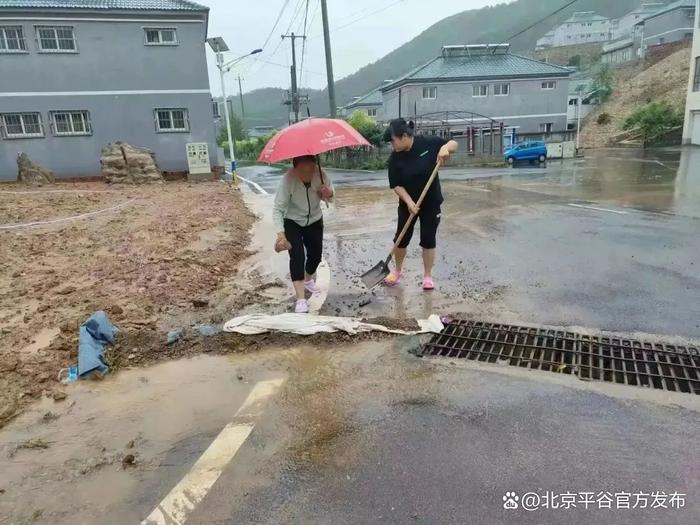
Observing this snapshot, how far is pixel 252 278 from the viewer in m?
5.96

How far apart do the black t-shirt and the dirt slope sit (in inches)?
1590

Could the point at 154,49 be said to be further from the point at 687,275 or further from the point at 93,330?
the point at 687,275

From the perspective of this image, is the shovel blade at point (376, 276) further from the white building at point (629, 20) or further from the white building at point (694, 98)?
the white building at point (629, 20)

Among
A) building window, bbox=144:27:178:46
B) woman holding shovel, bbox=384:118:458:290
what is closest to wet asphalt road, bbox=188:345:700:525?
woman holding shovel, bbox=384:118:458:290

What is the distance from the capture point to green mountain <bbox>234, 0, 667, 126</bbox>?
101m

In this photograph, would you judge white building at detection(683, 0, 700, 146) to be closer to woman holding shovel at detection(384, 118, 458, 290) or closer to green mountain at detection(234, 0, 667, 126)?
woman holding shovel at detection(384, 118, 458, 290)

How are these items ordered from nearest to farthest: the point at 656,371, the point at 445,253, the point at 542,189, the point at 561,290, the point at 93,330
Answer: the point at 656,371
the point at 93,330
the point at 561,290
the point at 445,253
the point at 542,189

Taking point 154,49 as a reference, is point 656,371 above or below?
below

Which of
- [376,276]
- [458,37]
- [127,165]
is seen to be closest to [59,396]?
[376,276]

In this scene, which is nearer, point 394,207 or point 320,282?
point 320,282

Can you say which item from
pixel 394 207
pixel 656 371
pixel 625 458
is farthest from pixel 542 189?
pixel 625 458

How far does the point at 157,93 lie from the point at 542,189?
16.0m

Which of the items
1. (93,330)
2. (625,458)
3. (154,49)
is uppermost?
(154,49)

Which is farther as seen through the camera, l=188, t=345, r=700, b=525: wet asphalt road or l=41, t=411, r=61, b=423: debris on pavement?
l=41, t=411, r=61, b=423: debris on pavement
